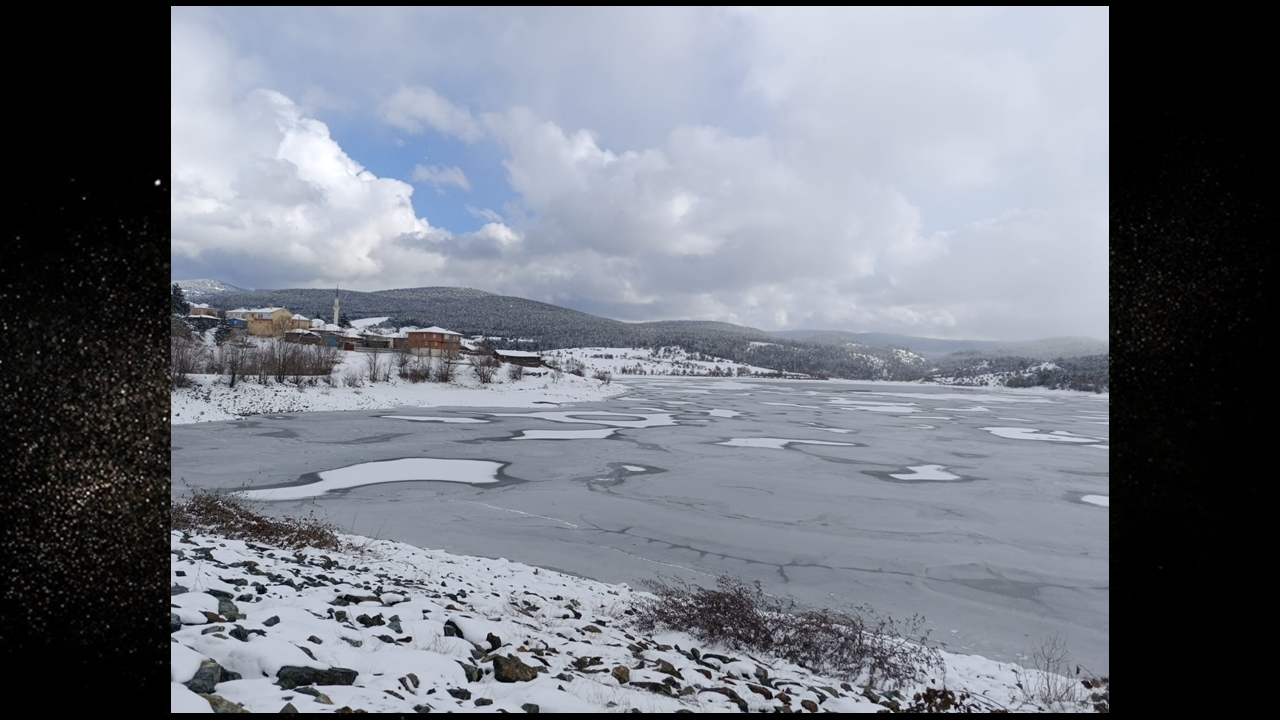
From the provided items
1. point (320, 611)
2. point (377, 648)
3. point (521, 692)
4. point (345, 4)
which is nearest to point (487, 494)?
point (320, 611)

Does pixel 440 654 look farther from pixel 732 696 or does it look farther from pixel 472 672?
pixel 732 696

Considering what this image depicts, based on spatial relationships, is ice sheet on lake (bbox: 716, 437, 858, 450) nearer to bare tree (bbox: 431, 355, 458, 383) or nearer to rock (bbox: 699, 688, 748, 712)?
rock (bbox: 699, 688, 748, 712)

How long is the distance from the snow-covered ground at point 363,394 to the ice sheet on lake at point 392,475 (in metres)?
10.8

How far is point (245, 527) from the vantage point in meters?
5.85

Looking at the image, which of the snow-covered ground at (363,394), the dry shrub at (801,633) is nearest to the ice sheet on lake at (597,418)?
the snow-covered ground at (363,394)

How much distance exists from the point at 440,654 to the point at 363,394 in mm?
25782

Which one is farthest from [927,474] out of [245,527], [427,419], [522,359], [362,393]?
[522,359]

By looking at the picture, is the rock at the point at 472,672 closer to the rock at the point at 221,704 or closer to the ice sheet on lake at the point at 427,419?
the rock at the point at 221,704

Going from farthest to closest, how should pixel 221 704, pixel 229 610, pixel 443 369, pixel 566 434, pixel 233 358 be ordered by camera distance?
pixel 443 369
pixel 233 358
pixel 566 434
pixel 229 610
pixel 221 704

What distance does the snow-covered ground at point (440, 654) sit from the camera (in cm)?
233

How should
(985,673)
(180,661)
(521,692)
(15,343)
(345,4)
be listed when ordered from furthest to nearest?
(985,673) < (521,692) < (180,661) < (345,4) < (15,343)

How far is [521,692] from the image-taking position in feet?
8.43
